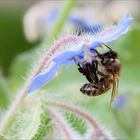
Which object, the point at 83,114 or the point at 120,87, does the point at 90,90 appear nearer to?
the point at 83,114

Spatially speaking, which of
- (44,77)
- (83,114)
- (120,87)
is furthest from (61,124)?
(120,87)

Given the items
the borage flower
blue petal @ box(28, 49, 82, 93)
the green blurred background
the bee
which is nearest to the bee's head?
the bee

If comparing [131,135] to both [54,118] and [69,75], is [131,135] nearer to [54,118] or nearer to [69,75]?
[69,75]

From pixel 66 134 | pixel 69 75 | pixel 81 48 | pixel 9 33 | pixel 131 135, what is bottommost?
pixel 9 33

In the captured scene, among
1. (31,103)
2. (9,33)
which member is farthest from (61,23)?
(9,33)

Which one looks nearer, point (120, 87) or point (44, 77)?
point (44, 77)
